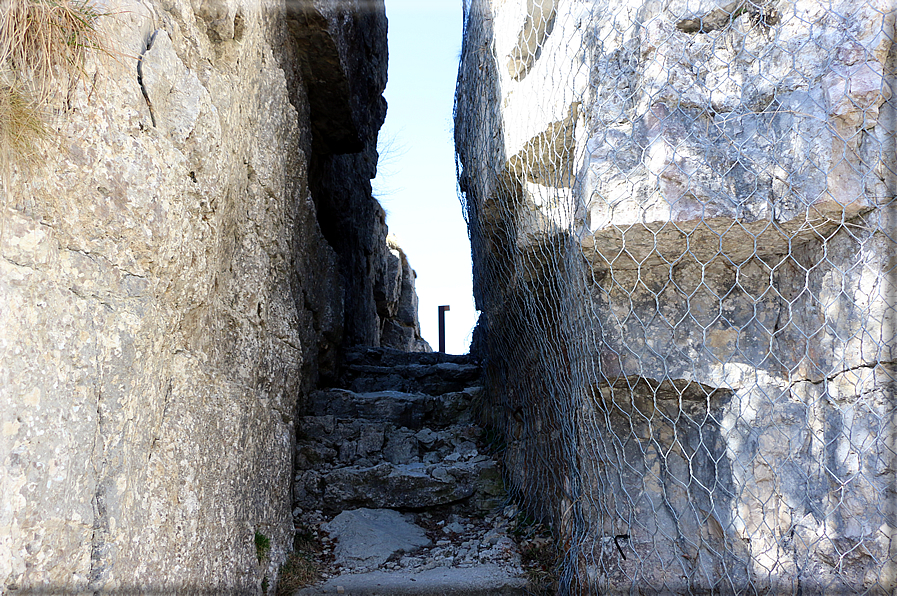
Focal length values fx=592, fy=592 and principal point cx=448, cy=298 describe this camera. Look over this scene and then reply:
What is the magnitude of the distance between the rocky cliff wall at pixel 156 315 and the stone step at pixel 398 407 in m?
0.89

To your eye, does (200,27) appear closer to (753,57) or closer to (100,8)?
(100,8)

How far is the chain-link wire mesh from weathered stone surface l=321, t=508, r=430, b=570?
86 cm

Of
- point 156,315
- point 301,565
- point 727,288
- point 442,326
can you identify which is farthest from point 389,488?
point 442,326

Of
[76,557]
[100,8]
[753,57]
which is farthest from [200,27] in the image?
[753,57]

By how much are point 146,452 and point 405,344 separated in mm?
7793

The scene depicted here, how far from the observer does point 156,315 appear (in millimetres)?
1671

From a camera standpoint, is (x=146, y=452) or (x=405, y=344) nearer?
(x=146, y=452)

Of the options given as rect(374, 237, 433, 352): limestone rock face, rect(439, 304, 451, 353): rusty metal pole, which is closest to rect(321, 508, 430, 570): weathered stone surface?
rect(374, 237, 433, 352): limestone rock face

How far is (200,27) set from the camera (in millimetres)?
2037

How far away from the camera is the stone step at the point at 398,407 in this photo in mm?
3619

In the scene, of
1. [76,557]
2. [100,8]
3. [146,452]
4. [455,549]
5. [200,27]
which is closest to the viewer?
[76,557]

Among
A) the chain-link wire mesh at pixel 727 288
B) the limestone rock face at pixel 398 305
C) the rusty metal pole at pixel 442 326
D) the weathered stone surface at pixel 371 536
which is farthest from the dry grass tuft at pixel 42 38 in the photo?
the rusty metal pole at pixel 442 326

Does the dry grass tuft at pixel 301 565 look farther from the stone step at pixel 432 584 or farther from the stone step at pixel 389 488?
the stone step at pixel 389 488

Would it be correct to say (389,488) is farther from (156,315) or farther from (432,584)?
(156,315)
